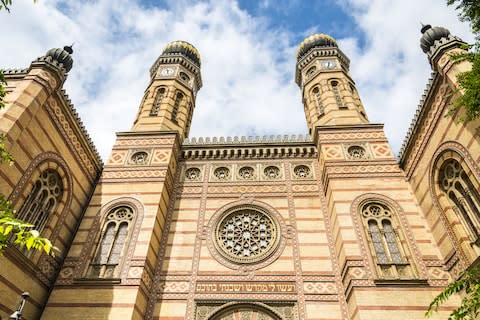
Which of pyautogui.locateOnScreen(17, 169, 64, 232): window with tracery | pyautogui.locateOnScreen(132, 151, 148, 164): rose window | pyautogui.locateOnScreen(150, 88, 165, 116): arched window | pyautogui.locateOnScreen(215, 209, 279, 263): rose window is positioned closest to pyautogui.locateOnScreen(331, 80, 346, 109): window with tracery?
pyautogui.locateOnScreen(215, 209, 279, 263): rose window

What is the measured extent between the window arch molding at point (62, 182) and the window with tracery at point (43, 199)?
10 cm

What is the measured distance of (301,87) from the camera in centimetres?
1764

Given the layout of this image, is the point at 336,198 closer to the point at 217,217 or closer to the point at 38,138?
the point at 217,217

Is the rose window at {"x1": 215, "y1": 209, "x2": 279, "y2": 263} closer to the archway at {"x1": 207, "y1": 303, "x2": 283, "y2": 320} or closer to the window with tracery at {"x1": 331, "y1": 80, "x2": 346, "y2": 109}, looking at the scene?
the archway at {"x1": 207, "y1": 303, "x2": 283, "y2": 320}

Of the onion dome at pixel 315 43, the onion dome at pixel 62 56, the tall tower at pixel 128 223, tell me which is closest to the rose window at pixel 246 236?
the tall tower at pixel 128 223

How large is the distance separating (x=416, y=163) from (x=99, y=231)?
1045cm

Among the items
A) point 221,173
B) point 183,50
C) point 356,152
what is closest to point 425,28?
point 356,152

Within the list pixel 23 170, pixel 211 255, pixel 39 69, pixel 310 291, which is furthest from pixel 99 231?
pixel 310 291

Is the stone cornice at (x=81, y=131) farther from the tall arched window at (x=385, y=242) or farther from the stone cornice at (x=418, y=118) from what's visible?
the stone cornice at (x=418, y=118)

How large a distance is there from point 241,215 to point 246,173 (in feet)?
6.25

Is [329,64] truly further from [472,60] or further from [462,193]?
[472,60]

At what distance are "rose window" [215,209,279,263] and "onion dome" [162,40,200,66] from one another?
34.2ft

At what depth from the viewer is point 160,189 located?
11.4 meters

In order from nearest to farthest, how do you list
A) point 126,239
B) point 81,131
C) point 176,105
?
point 126,239, point 81,131, point 176,105
